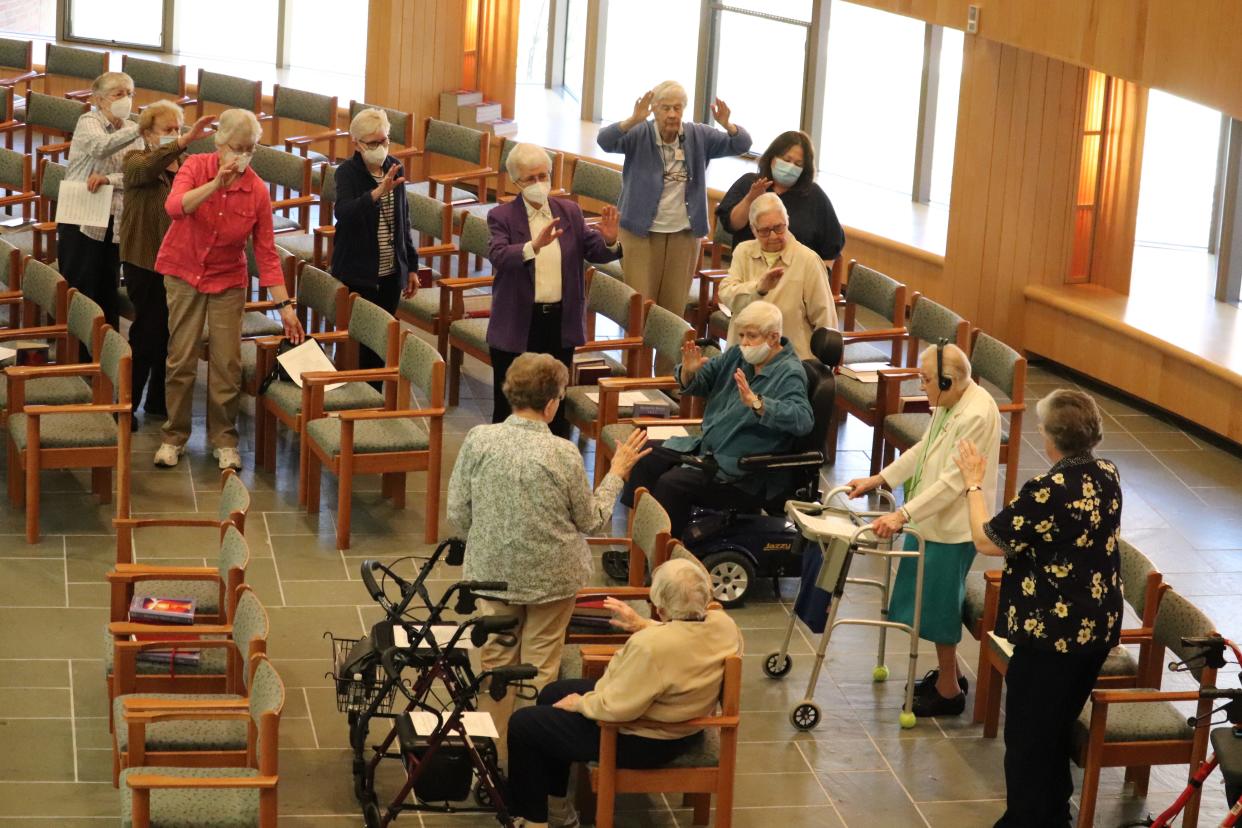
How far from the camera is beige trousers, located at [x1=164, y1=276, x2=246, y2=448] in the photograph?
8141 mm

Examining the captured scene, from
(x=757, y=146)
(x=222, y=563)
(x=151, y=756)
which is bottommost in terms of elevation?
(x=151, y=756)

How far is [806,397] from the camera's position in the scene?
23.6 ft

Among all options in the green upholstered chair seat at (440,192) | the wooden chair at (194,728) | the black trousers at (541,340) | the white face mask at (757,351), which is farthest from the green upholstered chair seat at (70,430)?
the green upholstered chair seat at (440,192)

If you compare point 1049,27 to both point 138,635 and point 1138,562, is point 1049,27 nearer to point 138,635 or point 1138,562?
point 1138,562

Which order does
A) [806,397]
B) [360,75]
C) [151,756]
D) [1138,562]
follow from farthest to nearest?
1. [360,75]
2. [806,397]
3. [1138,562]
4. [151,756]

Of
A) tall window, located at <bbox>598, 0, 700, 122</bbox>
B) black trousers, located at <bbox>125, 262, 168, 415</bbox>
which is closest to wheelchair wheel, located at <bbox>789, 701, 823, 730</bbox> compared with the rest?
black trousers, located at <bbox>125, 262, 168, 415</bbox>

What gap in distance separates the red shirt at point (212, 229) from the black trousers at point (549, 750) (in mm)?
3518

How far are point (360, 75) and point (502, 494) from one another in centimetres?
1195

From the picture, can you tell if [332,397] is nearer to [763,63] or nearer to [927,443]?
[927,443]

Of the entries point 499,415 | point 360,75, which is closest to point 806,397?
point 499,415

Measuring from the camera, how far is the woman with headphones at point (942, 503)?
6.16m

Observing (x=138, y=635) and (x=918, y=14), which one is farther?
(x=918, y=14)

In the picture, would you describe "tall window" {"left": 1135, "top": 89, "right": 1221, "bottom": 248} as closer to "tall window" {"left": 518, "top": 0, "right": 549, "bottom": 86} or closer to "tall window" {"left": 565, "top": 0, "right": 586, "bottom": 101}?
"tall window" {"left": 565, "top": 0, "right": 586, "bottom": 101}

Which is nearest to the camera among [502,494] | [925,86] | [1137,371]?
[502,494]
